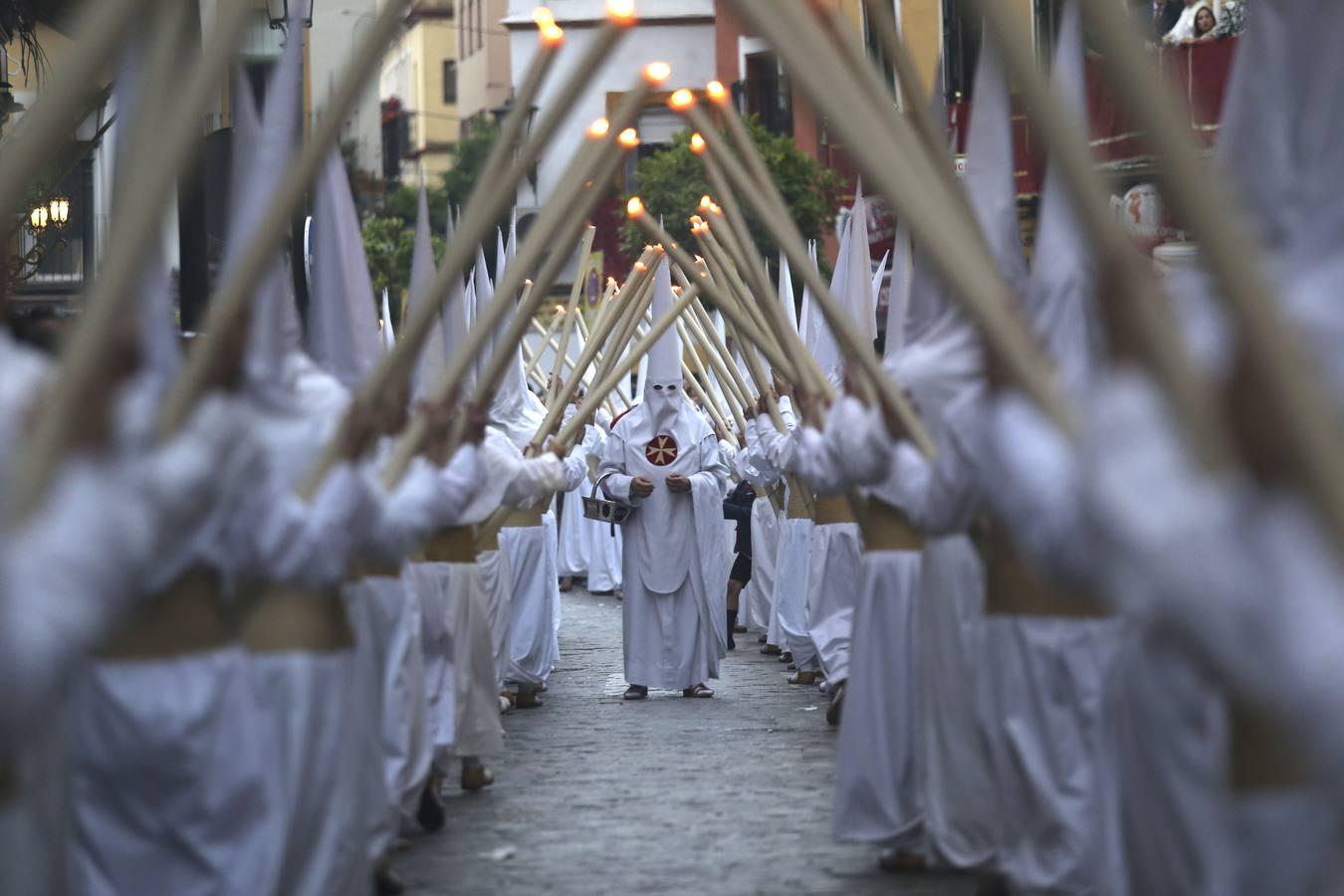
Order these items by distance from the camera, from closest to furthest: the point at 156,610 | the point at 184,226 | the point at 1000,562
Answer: the point at 156,610 < the point at 1000,562 < the point at 184,226

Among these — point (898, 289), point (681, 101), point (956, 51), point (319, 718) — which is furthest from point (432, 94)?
point (319, 718)

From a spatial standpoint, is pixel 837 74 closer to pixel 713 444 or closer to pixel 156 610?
pixel 156 610

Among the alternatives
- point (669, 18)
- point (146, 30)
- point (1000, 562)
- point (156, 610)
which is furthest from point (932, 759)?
point (669, 18)

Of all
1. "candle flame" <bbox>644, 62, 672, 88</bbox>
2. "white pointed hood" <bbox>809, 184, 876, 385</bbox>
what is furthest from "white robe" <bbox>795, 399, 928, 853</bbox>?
"white pointed hood" <bbox>809, 184, 876, 385</bbox>

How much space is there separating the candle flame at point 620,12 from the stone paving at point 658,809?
333 centimetres

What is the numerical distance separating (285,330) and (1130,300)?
3.91m

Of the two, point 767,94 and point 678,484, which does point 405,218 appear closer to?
A: point 767,94

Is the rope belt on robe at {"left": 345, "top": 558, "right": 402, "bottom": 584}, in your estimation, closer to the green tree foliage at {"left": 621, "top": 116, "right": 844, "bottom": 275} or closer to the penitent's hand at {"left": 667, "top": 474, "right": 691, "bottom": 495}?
the penitent's hand at {"left": 667, "top": 474, "right": 691, "bottom": 495}

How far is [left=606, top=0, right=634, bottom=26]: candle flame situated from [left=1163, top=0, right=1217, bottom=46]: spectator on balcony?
13.2m

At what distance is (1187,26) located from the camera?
20.1 m

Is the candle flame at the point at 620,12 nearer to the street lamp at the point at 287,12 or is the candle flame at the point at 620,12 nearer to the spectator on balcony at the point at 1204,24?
the street lamp at the point at 287,12

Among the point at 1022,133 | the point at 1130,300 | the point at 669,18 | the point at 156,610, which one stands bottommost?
the point at 156,610

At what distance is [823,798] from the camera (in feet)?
35.6

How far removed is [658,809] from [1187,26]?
12139mm
